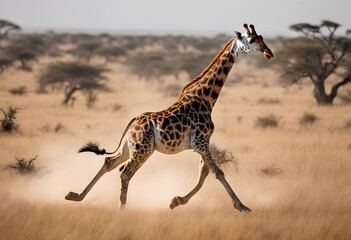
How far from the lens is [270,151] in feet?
41.9

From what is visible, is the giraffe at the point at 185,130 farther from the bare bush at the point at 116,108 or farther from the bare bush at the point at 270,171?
the bare bush at the point at 116,108

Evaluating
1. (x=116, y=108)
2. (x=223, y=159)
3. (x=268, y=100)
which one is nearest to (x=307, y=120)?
(x=116, y=108)

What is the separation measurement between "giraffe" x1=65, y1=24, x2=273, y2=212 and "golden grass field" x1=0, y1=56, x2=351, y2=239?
14.9 inches

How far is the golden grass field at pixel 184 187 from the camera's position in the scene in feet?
22.8

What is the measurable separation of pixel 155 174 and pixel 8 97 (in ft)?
49.6

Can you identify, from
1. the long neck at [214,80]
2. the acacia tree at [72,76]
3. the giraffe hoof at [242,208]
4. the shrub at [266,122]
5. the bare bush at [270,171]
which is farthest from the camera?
the acacia tree at [72,76]

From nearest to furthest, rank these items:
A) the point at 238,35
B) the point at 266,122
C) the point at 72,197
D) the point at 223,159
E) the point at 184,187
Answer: the point at 72,197, the point at 238,35, the point at 184,187, the point at 223,159, the point at 266,122

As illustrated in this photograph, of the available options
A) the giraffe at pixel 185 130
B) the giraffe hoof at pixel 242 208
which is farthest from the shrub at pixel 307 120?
the giraffe hoof at pixel 242 208

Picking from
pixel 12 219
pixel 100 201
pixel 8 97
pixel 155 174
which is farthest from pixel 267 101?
pixel 12 219

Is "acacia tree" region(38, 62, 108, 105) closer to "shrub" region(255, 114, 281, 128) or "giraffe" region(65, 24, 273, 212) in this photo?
"shrub" region(255, 114, 281, 128)

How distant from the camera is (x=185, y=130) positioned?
7641 millimetres

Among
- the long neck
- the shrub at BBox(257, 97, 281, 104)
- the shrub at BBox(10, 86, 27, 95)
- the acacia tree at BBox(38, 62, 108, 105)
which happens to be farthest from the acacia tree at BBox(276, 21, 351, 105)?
the long neck

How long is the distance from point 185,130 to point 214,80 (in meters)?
0.83

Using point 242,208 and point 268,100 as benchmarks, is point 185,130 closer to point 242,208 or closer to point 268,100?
point 242,208
